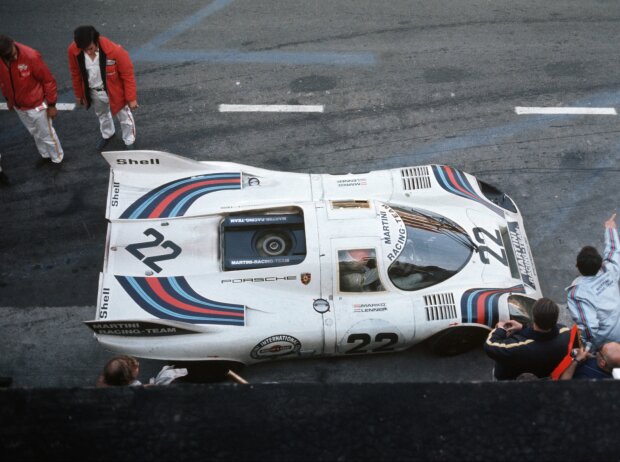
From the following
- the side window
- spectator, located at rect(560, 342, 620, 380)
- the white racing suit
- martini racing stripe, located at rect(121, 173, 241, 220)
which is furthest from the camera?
martini racing stripe, located at rect(121, 173, 241, 220)

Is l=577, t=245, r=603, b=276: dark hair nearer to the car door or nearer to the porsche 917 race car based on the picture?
the porsche 917 race car

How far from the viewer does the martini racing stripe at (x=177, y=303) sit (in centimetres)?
608

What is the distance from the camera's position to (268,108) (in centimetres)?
938

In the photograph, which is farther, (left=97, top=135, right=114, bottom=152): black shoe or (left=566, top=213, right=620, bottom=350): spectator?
(left=97, top=135, right=114, bottom=152): black shoe

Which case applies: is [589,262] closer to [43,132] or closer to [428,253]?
[428,253]

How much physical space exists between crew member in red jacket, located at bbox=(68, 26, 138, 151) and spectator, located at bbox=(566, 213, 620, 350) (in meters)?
5.22

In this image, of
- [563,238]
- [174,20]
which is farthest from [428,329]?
[174,20]

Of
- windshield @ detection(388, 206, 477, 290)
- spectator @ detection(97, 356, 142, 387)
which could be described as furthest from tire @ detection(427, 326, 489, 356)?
spectator @ detection(97, 356, 142, 387)

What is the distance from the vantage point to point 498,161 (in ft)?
28.4

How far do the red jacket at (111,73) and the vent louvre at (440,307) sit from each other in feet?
13.8

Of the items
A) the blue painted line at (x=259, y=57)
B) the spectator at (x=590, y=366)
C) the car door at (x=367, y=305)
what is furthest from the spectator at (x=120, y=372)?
the blue painted line at (x=259, y=57)

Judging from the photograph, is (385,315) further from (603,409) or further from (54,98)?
(54,98)

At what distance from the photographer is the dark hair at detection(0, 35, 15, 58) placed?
7188mm

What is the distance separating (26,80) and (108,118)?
1235 millimetres
